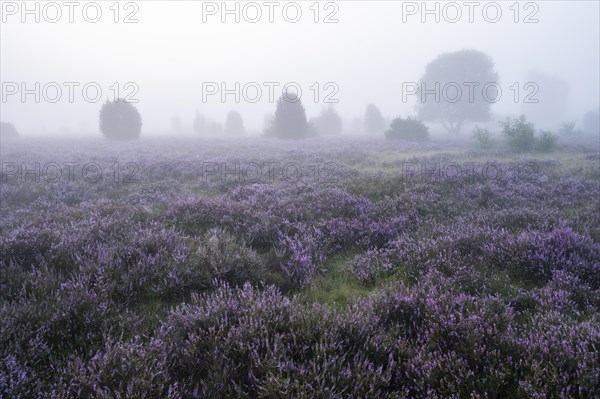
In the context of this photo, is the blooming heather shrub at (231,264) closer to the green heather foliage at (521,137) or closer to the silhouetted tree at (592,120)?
the green heather foliage at (521,137)

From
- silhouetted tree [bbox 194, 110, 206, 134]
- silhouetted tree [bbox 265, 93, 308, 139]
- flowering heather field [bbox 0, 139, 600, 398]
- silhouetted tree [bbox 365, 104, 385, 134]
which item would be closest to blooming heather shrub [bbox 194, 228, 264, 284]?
flowering heather field [bbox 0, 139, 600, 398]

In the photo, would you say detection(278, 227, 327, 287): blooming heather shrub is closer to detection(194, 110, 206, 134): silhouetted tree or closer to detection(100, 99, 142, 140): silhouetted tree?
detection(100, 99, 142, 140): silhouetted tree

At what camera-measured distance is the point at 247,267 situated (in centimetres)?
385

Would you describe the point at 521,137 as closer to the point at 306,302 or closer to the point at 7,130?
the point at 306,302

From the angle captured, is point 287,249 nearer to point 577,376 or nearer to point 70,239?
point 70,239

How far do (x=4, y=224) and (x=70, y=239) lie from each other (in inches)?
103

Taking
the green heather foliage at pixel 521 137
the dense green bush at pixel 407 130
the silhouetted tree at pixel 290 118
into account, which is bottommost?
the green heather foliage at pixel 521 137

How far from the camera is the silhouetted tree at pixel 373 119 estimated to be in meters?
58.8

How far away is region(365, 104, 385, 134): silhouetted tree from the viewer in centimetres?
5881

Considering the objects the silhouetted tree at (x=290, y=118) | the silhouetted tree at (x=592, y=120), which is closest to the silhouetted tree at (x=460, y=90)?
the silhouetted tree at (x=290, y=118)

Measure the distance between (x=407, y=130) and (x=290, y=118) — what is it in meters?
13.5

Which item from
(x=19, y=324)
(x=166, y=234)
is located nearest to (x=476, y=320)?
(x=19, y=324)

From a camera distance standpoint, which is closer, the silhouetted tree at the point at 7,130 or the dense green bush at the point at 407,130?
the dense green bush at the point at 407,130

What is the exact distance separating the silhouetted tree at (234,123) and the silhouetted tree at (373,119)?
79.3 feet
